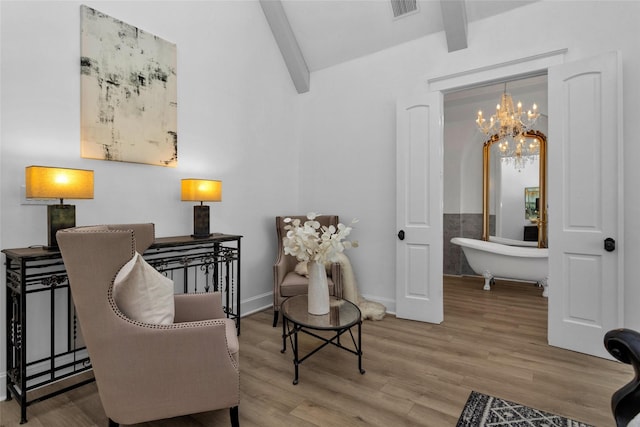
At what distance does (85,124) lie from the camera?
240cm

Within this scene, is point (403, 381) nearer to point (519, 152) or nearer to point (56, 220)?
point (56, 220)

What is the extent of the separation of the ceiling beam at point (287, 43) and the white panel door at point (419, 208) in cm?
148

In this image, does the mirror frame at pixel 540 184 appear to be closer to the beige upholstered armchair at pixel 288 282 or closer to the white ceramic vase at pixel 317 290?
the beige upholstered armchair at pixel 288 282

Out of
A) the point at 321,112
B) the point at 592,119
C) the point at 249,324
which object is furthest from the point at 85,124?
the point at 592,119

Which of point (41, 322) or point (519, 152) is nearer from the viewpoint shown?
point (41, 322)

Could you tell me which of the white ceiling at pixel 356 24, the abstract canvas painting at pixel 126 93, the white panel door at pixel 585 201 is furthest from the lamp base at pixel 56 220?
the white panel door at pixel 585 201

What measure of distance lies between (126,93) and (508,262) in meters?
4.87

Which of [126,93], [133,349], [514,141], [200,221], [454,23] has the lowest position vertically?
[133,349]

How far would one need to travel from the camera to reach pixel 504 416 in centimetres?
183

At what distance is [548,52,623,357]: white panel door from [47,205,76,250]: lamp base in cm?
363

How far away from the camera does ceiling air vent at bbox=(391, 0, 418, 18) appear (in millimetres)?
3330

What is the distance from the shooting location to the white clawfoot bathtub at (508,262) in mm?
4391

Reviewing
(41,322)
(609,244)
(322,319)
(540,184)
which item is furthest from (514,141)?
(41,322)

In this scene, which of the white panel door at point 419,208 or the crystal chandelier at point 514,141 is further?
the crystal chandelier at point 514,141
